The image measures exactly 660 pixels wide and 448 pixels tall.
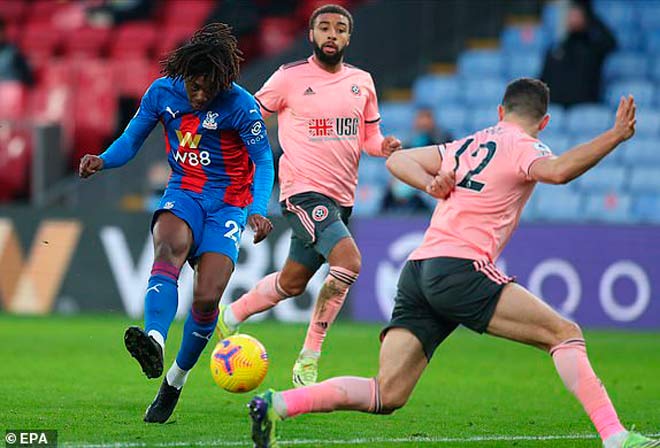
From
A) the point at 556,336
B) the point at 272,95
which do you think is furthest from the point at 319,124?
the point at 556,336

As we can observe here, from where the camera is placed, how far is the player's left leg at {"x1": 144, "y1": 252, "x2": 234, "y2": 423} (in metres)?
7.93

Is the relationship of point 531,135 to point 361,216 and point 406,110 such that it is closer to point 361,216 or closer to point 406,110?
point 361,216

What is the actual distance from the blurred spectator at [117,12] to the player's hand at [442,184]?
17.0 meters

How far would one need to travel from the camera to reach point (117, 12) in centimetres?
2331

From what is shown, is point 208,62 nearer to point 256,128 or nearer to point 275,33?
point 256,128

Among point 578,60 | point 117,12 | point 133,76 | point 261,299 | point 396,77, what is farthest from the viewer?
point 117,12

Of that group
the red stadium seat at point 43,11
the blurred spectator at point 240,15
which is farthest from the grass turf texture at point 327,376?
the red stadium seat at point 43,11

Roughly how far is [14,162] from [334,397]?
12199 millimetres

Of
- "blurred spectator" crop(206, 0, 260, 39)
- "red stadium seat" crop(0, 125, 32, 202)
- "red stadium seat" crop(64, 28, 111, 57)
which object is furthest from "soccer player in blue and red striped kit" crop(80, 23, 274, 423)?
"red stadium seat" crop(64, 28, 111, 57)

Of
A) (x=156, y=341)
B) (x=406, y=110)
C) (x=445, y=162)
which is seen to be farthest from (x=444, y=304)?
(x=406, y=110)

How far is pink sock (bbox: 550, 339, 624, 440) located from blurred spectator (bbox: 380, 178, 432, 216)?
9.83 metres

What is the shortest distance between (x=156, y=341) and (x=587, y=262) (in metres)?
9.46

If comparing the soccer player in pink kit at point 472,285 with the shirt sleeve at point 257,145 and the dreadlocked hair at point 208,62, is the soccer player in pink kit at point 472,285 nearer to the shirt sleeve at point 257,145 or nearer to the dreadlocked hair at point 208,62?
the shirt sleeve at point 257,145

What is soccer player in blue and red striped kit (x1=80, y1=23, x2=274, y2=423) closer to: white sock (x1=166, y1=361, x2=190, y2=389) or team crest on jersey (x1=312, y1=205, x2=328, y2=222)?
white sock (x1=166, y1=361, x2=190, y2=389)
